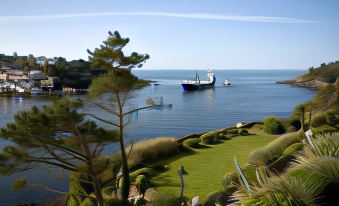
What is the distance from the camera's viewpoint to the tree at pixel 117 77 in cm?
1686

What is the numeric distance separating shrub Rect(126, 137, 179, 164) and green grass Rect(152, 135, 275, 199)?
908mm

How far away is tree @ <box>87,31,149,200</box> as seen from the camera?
16.9 metres

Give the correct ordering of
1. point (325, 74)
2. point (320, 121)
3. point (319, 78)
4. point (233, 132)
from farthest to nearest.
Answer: point (325, 74), point (319, 78), point (233, 132), point (320, 121)

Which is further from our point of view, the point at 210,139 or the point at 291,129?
the point at 291,129

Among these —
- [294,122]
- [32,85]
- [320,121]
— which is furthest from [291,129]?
[32,85]

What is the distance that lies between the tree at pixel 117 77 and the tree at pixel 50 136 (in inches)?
59.6

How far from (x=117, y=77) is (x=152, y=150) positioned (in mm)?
8909

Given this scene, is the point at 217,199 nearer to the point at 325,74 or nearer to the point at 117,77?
the point at 117,77

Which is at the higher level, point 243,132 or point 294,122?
point 294,122

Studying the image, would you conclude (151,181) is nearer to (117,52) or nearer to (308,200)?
(117,52)

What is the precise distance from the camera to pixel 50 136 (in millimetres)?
14852

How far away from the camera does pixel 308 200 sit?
22.0ft

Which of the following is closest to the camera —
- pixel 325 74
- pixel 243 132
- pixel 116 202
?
pixel 116 202

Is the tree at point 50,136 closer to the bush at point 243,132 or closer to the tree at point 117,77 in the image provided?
the tree at point 117,77
